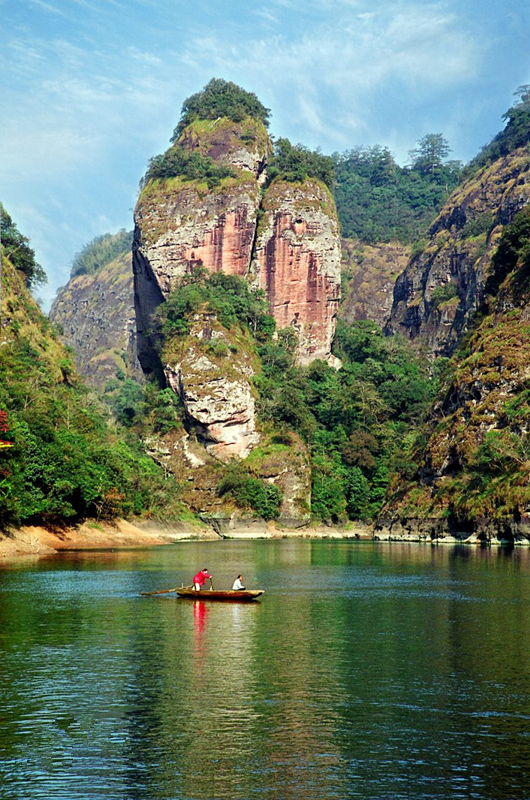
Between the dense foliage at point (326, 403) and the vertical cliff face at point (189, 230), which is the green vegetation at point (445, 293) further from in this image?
the vertical cliff face at point (189, 230)

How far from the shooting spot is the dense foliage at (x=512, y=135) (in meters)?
176

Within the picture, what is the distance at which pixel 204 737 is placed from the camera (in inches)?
746

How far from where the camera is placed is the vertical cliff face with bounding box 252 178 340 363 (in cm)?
15162

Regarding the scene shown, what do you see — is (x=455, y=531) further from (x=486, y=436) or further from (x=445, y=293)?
(x=445, y=293)

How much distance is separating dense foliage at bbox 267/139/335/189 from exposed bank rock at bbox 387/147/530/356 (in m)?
28.4

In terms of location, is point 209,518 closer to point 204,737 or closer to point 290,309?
point 290,309

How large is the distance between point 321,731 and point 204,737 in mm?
2595

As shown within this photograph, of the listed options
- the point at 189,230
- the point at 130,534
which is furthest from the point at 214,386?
the point at 130,534

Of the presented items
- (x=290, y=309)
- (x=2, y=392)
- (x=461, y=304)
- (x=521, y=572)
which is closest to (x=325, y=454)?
(x=290, y=309)

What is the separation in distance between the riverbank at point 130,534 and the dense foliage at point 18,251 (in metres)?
39.0

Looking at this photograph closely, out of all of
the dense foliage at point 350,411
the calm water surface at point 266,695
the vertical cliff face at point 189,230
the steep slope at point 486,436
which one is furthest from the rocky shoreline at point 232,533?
the vertical cliff face at point 189,230

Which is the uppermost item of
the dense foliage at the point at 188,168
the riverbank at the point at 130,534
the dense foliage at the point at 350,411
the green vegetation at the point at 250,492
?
the dense foliage at the point at 188,168

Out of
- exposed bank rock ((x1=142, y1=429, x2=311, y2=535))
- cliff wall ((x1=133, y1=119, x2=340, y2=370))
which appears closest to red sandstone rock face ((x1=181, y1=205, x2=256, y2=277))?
cliff wall ((x1=133, y1=119, x2=340, y2=370))

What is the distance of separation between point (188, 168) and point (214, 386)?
45.2 meters
